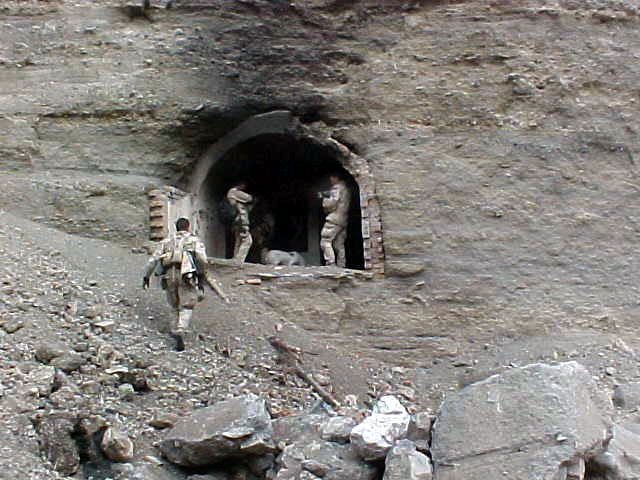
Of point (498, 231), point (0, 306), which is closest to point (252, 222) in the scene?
point (498, 231)

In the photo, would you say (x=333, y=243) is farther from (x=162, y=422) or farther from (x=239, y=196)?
(x=162, y=422)

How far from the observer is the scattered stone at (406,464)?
5.41 meters

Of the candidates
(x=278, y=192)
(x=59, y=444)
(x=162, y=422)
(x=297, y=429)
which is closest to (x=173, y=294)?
(x=162, y=422)

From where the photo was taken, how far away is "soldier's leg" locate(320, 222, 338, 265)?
10.1 m

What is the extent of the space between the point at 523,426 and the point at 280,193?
7.35 m

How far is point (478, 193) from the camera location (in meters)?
9.46

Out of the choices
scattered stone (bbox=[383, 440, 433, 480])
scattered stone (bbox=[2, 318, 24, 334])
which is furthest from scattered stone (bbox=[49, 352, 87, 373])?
scattered stone (bbox=[383, 440, 433, 480])

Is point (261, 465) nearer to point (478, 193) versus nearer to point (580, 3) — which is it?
point (478, 193)

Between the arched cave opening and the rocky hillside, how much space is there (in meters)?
0.68

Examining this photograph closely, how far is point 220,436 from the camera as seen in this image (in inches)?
231

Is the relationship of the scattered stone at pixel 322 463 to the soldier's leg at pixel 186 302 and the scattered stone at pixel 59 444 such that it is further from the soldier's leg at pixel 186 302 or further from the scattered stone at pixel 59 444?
the soldier's leg at pixel 186 302

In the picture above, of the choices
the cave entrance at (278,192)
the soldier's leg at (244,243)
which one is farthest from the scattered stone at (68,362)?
the soldier's leg at (244,243)

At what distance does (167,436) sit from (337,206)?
189 inches

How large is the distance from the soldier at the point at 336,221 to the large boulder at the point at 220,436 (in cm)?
422
